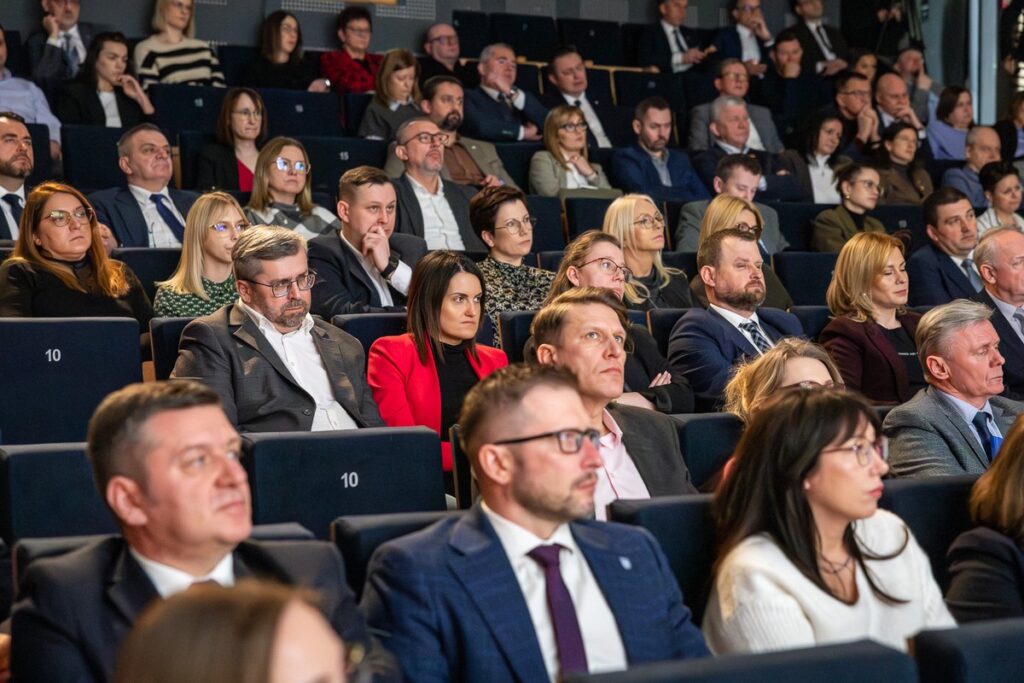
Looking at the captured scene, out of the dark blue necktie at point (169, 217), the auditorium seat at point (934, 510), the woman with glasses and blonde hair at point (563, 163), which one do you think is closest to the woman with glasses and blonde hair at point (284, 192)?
the dark blue necktie at point (169, 217)

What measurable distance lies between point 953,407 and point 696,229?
7.27 ft

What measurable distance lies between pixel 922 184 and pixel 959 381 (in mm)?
3430

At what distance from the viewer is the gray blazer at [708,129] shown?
6.26m

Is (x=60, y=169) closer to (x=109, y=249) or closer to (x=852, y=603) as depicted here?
(x=109, y=249)

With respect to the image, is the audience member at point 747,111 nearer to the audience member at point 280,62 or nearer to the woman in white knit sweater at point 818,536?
the audience member at point 280,62

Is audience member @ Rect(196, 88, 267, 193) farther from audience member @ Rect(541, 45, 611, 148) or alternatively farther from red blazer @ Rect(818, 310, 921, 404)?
red blazer @ Rect(818, 310, 921, 404)

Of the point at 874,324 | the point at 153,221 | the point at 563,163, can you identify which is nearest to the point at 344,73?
the point at 563,163

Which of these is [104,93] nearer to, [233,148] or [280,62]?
[233,148]

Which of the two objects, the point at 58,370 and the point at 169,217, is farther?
the point at 169,217

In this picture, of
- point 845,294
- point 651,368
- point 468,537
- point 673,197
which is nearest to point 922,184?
point 673,197

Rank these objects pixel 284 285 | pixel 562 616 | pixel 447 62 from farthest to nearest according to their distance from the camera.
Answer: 1. pixel 447 62
2. pixel 284 285
3. pixel 562 616

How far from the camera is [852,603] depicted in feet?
5.96

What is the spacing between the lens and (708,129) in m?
6.26

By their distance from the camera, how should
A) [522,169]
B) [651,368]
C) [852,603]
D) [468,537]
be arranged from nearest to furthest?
1. [468,537]
2. [852,603]
3. [651,368]
4. [522,169]
